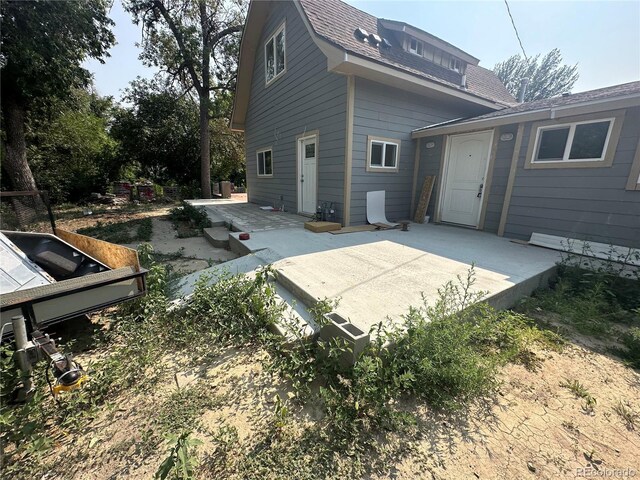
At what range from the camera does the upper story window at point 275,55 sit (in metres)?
7.34

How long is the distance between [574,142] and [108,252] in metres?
6.70

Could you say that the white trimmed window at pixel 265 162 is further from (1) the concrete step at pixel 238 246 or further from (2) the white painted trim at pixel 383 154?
(1) the concrete step at pixel 238 246

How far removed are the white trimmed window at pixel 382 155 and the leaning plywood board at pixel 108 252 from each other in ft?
15.5

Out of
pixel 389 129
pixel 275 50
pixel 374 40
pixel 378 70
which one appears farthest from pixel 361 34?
pixel 275 50

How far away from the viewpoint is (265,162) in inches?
369

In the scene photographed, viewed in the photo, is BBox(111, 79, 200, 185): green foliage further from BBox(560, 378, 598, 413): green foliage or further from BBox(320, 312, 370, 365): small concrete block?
BBox(560, 378, 598, 413): green foliage

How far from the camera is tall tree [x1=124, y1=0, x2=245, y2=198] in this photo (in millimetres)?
10547

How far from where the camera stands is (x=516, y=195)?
501 centimetres

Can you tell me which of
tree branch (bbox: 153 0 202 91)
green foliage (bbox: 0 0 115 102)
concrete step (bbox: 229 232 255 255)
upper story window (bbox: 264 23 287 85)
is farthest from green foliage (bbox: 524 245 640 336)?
tree branch (bbox: 153 0 202 91)

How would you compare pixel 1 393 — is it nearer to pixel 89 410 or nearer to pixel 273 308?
pixel 89 410

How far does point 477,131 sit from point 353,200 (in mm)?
2960

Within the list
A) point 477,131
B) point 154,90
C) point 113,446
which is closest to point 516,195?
point 477,131

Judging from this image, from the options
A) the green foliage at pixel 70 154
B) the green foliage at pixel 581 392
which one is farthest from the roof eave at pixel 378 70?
the green foliage at pixel 70 154

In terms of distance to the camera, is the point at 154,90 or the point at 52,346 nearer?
the point at 52,346
